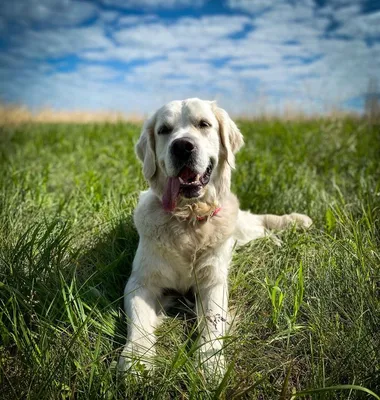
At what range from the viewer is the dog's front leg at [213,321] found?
70.7 inches

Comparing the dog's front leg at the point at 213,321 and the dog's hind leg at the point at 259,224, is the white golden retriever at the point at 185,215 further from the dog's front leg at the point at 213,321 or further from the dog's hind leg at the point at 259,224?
the dog's hind leg at the point at 259,224

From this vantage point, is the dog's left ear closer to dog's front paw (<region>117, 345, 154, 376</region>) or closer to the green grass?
the green grass

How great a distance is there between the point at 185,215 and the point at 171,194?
18 cm

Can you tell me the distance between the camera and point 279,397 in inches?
61.9

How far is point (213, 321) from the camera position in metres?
2.00

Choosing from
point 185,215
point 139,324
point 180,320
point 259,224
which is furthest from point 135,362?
point 259,224

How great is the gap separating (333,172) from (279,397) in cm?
411

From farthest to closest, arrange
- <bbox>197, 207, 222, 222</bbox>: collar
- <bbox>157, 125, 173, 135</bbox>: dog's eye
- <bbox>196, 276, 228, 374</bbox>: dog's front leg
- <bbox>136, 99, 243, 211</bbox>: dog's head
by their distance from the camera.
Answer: <bbox>157, 125, 173, 135</bbox>: dog's eye
<bbox>197, 207, 222, 222</bbox>: collar
<bbox>136, 99, 243, 211</bbox>: dog's head
<bbox>196, 276, 228, 374</bbox>: dog's front leg

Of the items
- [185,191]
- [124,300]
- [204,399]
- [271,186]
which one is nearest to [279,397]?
[204,399]

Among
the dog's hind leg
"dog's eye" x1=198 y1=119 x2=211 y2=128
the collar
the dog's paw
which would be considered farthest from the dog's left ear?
the dog's paw

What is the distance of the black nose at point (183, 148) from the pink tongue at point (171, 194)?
0.18 m

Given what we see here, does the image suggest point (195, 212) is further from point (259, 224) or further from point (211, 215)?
point (259, 224)

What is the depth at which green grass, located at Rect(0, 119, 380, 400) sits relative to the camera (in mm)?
1687

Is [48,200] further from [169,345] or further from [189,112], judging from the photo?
[169,345]
